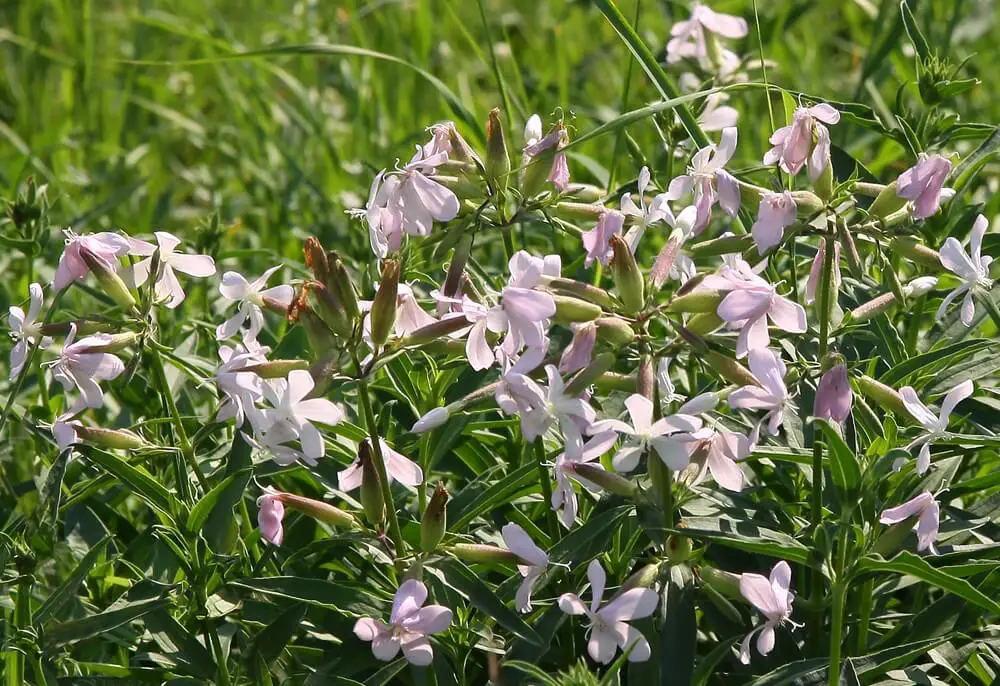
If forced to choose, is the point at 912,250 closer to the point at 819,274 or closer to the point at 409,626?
the point at 819,274

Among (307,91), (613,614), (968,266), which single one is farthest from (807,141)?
(307,91)

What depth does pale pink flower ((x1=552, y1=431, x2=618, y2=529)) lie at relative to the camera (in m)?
1.17

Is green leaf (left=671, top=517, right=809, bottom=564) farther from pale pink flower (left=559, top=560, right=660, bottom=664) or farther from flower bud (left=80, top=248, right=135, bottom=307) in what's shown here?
flower bud (left=80, top=248, right=135, bottom=307)

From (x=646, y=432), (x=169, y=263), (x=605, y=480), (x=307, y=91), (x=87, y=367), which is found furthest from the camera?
(x=307, y=91)

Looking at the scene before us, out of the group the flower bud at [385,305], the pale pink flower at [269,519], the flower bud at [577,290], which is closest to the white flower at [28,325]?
the pale pink flower at [269,519]

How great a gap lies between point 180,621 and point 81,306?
3.61ft

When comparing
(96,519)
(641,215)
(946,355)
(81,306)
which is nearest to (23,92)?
(81,306)

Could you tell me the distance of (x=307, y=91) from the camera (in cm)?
352

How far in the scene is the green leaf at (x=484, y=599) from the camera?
127 centimetres

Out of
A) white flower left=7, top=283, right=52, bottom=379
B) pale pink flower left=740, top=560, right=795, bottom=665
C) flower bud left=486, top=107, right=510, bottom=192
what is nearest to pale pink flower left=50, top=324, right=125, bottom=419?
white flower left=7, top=283, right=52, bottom=379

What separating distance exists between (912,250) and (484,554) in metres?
0.57

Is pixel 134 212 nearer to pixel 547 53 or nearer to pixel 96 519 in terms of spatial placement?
pixel 547 53

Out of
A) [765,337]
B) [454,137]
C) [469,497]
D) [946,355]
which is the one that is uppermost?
[454,137]

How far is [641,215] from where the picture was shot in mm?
1442
